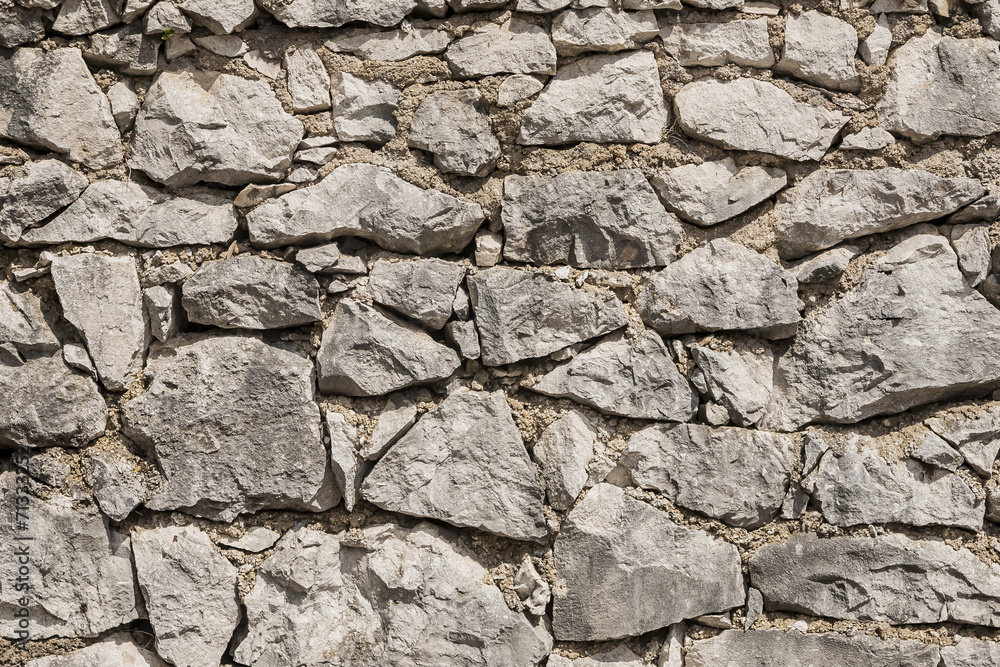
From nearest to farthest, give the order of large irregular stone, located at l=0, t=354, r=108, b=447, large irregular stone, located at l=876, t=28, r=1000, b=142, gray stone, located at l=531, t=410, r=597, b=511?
large irregular stone, located at l=0, t=354, r=108, b=447 < gray stone, located at l=531, t=410, r=597, b=511 < large irregular stone, located at l=876, t=28, r=1000, b=142

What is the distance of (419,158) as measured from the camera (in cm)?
230

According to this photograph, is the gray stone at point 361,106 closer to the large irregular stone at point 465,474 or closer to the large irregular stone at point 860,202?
the large irregular stone at point 465,474

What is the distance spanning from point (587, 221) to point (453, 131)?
1.63 feet

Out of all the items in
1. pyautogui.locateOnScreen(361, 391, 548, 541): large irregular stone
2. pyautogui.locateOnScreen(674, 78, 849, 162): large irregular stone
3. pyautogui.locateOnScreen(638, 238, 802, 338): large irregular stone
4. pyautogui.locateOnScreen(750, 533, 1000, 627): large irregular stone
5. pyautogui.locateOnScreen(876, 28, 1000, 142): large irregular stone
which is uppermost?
pyautogui.locateOnScreen(876, 28, 1000, 142): large irregular stone

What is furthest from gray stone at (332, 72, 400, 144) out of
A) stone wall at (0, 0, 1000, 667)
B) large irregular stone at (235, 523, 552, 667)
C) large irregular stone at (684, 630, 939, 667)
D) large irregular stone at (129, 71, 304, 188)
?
large irregular stone at (684, 630, 939, 667)

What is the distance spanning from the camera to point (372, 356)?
2223 mm

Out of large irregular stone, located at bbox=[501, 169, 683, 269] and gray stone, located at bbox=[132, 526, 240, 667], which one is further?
large irregular stone, located at bbox=[501, 169, 683, 269]

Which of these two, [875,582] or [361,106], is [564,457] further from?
[361,106]

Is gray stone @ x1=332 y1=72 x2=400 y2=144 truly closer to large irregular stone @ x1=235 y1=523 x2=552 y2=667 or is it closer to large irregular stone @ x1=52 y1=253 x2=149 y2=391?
large irregular stone @ x1=52 y1=253 x2=149 y2=391

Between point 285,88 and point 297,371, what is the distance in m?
0.87

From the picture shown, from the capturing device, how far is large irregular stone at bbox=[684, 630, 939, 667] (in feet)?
7.44

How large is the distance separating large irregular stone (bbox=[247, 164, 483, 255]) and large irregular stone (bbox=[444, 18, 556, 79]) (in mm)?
407

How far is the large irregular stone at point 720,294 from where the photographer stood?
2297mm

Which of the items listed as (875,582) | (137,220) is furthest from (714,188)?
(137,220)
